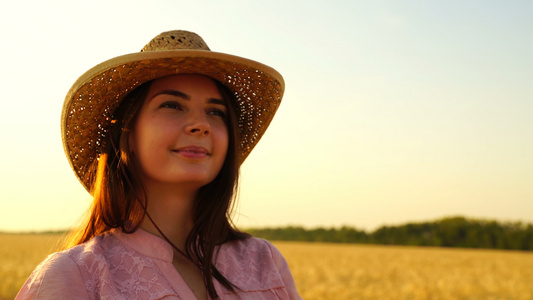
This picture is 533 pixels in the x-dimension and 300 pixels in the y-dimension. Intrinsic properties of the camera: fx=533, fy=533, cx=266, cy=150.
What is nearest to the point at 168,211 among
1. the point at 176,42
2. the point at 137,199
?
the point at 137,199

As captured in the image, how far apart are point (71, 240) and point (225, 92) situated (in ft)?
2.60

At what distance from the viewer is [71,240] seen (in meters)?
1.94

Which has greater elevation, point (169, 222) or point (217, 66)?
point (217, 66)

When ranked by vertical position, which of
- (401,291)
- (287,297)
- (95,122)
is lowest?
(401,291)

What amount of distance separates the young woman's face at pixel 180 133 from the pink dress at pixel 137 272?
0.24m

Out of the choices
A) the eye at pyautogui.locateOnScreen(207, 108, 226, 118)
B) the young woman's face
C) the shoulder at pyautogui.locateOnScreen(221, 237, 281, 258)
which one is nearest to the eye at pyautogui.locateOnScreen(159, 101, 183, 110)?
the young woman's face

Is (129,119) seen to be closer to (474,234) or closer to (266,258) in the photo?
(266,258)

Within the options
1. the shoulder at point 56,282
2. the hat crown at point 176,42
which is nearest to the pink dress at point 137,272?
the shoulder at point 56,282

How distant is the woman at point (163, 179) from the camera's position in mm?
1697

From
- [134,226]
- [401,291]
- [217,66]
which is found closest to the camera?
[134,226]

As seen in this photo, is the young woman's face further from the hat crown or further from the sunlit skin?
the hat crown

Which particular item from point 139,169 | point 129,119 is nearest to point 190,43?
point 129,119

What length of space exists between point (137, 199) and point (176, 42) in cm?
60

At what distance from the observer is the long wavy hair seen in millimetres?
1858
